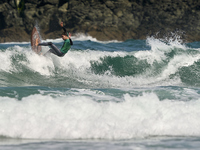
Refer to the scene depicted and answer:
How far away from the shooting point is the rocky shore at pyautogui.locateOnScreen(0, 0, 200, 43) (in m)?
35.2

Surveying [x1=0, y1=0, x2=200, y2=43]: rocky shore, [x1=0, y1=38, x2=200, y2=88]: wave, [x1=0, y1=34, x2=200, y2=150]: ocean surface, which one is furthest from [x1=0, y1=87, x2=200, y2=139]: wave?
[x1=0, y1=0, x2=200, y2=43]: rocky shore

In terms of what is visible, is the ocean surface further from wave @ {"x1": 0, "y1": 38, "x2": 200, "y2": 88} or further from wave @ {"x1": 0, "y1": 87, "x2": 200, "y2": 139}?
wave @ {"x1": 0, "y1": 38, "x2": 200, "y2": 88}

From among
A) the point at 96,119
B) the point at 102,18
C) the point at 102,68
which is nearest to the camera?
the point at 96,119

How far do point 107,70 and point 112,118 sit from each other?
617 cm

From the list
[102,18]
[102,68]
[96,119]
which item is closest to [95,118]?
[96,119]

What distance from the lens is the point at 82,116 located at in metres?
5.55

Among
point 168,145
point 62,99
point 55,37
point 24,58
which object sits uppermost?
point 55,37

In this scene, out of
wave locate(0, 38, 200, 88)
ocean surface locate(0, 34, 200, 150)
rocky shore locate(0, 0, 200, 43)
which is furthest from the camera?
rocky shore locate(0, 0, 200, 43)

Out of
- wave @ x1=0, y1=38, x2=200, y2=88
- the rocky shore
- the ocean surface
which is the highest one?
the rocky shore

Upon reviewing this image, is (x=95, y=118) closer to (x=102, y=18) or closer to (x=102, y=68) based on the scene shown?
(x=102, y=68)

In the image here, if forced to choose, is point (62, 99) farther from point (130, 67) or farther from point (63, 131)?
point (130, 67)

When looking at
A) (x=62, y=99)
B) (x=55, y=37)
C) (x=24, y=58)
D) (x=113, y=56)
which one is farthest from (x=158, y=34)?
(x=62, y=99)

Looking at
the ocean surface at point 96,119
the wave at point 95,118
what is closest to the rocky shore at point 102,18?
the ocean surface at point 96,119

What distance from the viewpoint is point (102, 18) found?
116 feet
